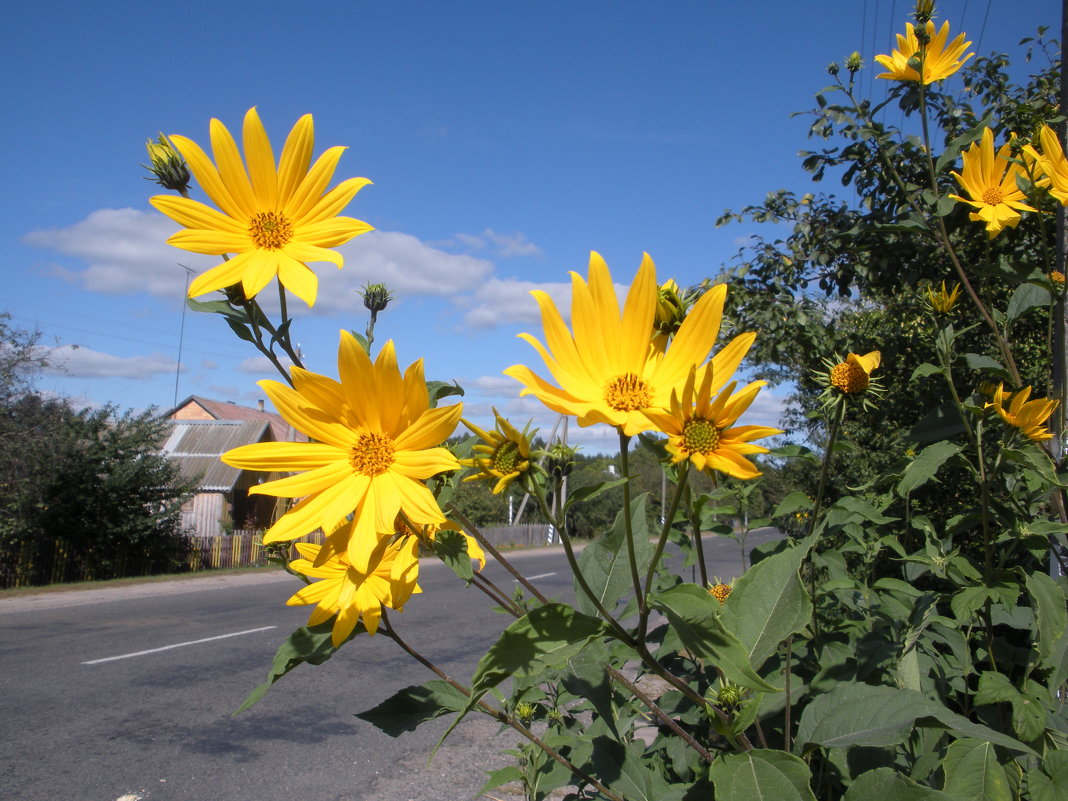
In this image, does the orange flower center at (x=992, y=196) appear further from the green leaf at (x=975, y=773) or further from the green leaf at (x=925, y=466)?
the green leaf at (x=975, y=773)

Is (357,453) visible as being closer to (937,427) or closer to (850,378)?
(850,378)

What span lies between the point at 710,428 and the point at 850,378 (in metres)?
0.63

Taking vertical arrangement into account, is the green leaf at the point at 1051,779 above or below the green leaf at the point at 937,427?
below

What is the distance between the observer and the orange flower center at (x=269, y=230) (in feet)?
3.48

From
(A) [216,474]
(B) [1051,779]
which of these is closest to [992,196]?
(B) [1051,779]

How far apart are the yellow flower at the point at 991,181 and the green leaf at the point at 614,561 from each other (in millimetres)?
1366

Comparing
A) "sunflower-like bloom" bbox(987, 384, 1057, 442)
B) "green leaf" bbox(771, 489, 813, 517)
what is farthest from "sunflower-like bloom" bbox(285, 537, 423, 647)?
"sunflower-like bloom" bbox(987, 384, 1057, 442)

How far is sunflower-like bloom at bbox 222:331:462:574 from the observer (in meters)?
0.91

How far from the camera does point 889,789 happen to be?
3.24ft

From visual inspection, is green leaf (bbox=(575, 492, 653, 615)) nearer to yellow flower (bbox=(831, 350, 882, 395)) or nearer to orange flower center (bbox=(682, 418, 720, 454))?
orange flower center (bbox=(682, 418, 720, 454))

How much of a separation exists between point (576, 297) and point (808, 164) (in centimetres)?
316

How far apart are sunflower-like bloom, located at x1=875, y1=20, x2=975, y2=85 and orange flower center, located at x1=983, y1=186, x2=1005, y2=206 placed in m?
0.46

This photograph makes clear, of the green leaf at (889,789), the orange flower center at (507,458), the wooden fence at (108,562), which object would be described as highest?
the orange flower center at (507,458)

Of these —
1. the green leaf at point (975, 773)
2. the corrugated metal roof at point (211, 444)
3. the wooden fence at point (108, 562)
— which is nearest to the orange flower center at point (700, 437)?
the green leaf at point (975, 773)
